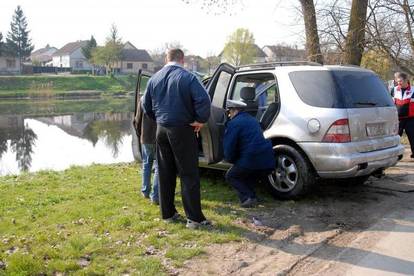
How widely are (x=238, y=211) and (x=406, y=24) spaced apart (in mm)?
11657

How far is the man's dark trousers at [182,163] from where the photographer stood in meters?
5.36

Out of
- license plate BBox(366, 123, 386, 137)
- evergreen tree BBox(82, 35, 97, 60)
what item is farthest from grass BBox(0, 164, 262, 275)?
evergreen tree BBox(82, 35, 97, 60)

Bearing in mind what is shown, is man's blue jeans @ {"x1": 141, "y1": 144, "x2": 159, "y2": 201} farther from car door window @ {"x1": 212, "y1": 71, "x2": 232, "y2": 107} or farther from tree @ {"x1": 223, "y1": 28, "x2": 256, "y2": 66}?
tree @ {"x1": 223, "y1": 28, "x2": 256, "y2": 66}

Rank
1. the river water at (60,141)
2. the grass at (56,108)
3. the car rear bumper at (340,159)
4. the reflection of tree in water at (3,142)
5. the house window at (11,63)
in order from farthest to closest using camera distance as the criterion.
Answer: the house window at (11,63), the grass at (56,108), the reflection of tree in water at (3,142), the river water at (60,141), the car rear bumper at (340,159)

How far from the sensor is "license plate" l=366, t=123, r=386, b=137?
6446mm

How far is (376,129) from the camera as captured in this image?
6.59 m

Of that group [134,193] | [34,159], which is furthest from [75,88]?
[134,193]

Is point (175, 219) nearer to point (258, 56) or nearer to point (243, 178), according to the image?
point (243, 178)

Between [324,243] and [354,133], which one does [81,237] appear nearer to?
[324,243]

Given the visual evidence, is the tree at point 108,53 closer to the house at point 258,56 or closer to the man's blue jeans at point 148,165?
the house at point 258,56

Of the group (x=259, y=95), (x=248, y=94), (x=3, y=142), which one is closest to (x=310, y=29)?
(x=259, y=95)

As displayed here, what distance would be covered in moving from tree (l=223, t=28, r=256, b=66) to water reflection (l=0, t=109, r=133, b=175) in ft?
192

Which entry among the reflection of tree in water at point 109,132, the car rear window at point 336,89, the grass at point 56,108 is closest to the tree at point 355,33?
the car rear window at point 336,89

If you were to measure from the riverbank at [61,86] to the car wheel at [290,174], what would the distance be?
1999 inches
